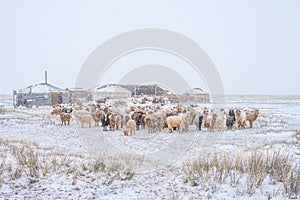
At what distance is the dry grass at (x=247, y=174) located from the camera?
584 cm

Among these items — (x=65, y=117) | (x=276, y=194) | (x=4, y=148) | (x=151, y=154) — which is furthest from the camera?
(x=65, y=117)

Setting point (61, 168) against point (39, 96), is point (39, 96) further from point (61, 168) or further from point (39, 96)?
point (61, 168)

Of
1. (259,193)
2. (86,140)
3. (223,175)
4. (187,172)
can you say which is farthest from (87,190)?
(86,140)

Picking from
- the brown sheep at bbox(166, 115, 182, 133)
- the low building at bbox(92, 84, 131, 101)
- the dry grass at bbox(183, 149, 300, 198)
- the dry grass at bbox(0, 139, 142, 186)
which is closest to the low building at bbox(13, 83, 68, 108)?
the low building at bbox(92, 84, 131, 101)

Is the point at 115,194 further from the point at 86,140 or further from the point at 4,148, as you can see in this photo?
the point at 86,140

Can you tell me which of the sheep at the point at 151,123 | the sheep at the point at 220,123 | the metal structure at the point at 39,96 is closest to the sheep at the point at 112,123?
the sheep at the point at 151,123

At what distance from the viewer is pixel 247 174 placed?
6.53m

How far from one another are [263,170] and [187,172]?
1712 millimetres

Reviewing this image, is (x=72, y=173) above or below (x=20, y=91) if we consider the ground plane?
below

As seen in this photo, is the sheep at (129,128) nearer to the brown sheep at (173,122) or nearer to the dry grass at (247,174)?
the brown sheep at (173,122)

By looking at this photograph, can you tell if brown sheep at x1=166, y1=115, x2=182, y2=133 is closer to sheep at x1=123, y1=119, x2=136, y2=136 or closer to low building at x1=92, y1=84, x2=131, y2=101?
sheep at x1=123, y1=119, x2=136, y2=136

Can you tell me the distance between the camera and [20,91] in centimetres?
4359

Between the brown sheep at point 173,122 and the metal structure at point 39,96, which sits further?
the metal structure at point 39,96

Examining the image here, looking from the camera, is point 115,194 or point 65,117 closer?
point 115,194
